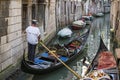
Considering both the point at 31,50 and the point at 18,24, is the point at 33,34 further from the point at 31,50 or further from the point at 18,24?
the point at 18,24

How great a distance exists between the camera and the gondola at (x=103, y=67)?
4.95 m

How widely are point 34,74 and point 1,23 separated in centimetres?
126

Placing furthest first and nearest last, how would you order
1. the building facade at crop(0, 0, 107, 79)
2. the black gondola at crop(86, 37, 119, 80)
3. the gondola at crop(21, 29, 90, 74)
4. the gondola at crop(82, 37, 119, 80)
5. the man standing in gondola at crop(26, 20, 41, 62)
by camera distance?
the man standing in gondola at crop(26, 20, 41, 62), the building facade at crop(0, 0, 107, 79), the gondola at crop(21, 29, 90, 74), the black gondola at crop(86, 37, 119, 80), the gondola at crop(82, 37, 119, 80)

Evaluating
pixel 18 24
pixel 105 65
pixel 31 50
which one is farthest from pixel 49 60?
pixel 105 65

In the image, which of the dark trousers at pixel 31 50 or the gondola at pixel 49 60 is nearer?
the gondola at pixel 49 60

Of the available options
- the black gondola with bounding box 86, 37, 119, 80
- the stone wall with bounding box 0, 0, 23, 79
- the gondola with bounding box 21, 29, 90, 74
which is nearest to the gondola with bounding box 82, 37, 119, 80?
the black gondola with bounding box 86, 37, 119, 80

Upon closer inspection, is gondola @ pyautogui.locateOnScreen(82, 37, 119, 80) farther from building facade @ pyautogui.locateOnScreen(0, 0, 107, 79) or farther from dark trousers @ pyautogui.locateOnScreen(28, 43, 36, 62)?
building facade @ pyautogui.locateOnScreen(0, 0, 107, 79)

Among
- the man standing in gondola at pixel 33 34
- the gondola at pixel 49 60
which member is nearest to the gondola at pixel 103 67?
the gondola at pixel 49 60

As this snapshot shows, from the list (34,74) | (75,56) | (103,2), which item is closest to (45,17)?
(75,56)

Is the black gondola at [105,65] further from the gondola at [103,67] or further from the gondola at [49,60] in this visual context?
the gondola at [49,60]

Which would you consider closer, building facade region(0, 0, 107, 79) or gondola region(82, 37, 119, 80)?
gondola region(82, 37, 119, 80)

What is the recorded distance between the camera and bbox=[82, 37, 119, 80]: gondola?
495 centimetres

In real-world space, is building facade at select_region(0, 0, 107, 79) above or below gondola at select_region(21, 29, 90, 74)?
above

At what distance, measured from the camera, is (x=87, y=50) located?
33.7 ft
